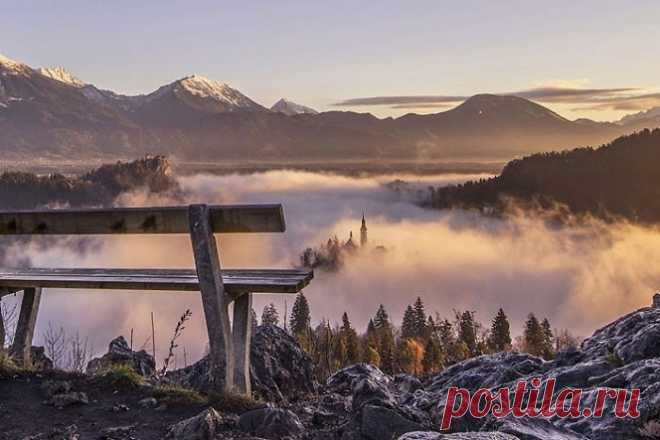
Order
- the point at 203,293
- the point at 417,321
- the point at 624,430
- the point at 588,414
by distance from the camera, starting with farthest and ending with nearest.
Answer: the point at 417,321, the point at 203,293, the point at 588,414, the point at 624,430

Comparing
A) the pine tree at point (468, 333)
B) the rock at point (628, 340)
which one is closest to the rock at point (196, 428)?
the rock at point (628, 340)

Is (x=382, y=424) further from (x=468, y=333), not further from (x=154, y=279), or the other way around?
(x=468, y=333)

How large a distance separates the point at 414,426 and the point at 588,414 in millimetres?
1491

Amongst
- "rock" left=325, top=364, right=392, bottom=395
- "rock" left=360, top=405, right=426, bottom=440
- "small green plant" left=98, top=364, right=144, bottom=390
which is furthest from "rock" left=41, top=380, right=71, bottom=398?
"rock" left=325, top=364, right=392, bottom=395

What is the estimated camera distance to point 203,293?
579 cm

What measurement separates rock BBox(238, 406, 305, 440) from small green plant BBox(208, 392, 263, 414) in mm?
445

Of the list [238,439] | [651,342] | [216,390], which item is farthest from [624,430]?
[216,390]

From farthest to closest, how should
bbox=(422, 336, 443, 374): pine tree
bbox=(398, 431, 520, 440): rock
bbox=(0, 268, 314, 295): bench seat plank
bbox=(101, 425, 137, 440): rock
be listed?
bbox=(422, 336, 443, 374): pine tree, bbox=(0, 268, 314, 295): bench seat plank, bbox=(101, 425, 137, 440): rock, bbox=(398, 431, 520, 440): rock

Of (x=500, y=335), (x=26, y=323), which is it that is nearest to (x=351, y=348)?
(x=500, y=335)

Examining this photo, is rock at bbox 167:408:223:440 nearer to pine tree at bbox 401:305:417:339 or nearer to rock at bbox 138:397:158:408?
rock at bbox 138:397:158:408

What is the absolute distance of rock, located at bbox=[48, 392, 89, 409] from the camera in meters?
5.70

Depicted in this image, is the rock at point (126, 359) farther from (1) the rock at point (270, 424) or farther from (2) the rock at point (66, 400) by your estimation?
(1) the rock at point (270, 424)

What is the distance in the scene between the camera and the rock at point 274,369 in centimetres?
880

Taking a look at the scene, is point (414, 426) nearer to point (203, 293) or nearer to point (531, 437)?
point (531, 437)
